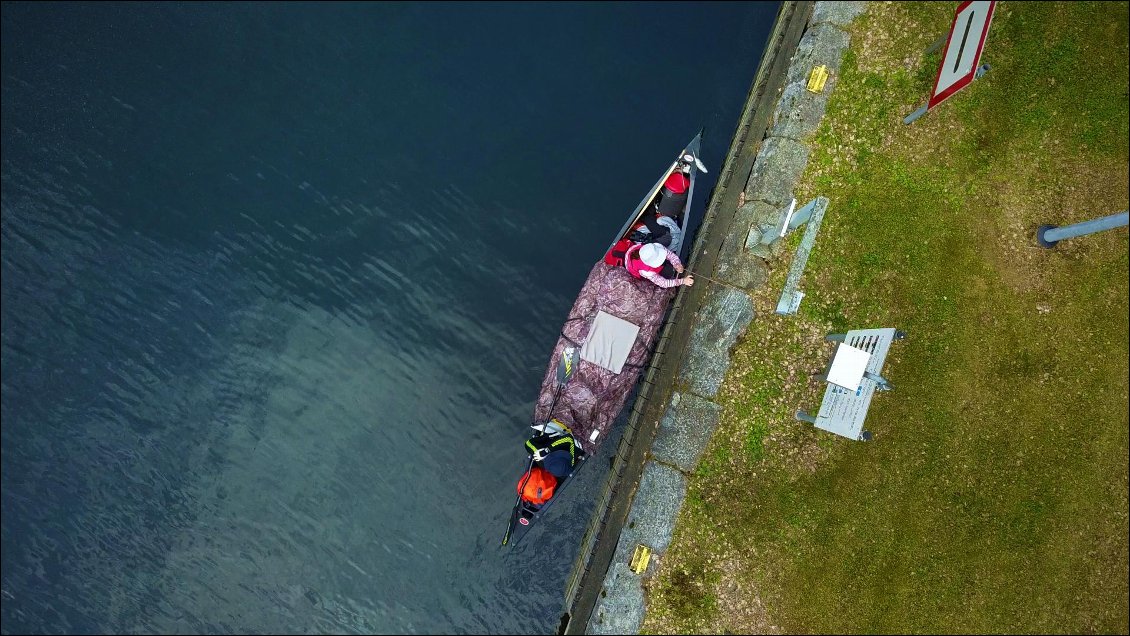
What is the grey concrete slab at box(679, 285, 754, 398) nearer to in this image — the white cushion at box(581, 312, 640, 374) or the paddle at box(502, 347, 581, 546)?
the white cushion at box(581, 312, 640, 374)

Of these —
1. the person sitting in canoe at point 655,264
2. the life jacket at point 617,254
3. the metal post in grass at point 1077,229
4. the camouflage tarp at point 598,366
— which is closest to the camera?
the metal post in grass at point 1077,229

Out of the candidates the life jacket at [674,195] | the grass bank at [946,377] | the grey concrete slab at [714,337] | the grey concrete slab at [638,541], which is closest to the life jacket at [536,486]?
the grey concrete slab at [638,541]

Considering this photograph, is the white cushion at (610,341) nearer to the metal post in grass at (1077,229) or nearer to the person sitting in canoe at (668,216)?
the person sitting in canoe at (668,216)

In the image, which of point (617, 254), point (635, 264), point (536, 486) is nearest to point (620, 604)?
point (536, 486)

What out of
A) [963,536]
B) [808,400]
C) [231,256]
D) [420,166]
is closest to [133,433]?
[231,256]

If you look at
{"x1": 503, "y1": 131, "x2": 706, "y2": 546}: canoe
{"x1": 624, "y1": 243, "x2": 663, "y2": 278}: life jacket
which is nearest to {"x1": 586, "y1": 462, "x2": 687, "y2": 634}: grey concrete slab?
{"x1": 503, "y1": 131, "x2": 706, "y2": 546}: canoe
